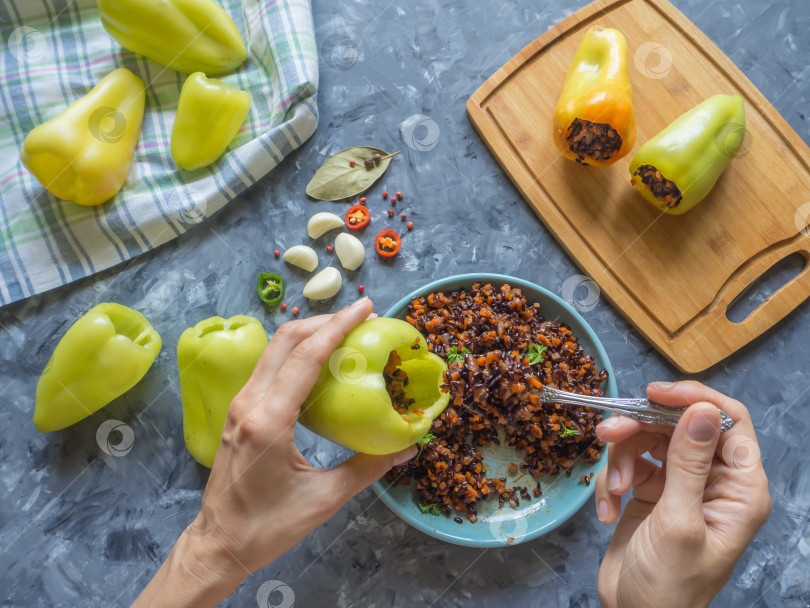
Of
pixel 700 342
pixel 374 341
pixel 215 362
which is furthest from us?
pixel 700 342

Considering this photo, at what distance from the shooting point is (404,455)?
1.72 metres

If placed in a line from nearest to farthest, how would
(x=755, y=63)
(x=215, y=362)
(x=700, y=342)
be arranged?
(x=215, y=362), (x=700, y=342), (x=755, y=63)

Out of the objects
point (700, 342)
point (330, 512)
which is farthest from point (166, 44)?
point (700, 342)

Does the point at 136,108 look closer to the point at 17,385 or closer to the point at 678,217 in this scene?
the point at 17,385

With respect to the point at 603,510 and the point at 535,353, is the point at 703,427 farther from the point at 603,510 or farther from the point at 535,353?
the point at 535,353

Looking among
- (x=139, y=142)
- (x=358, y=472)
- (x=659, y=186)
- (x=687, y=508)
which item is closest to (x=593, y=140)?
(x=659, y=186)

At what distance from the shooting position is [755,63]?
2256 millimetres

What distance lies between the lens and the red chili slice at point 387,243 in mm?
2150

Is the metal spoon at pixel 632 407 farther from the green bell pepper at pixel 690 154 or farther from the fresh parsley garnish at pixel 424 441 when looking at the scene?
the green bell pepper at pixel 690 154

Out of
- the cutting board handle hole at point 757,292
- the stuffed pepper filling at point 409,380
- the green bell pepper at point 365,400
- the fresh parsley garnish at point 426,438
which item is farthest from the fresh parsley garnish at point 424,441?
the cutting board handle hole at point 757,292

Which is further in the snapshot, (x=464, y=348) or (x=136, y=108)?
(x=136, y=108)

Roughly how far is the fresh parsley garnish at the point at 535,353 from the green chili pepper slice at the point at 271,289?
0.87m

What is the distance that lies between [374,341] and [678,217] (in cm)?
125

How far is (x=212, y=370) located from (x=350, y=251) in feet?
1.99
